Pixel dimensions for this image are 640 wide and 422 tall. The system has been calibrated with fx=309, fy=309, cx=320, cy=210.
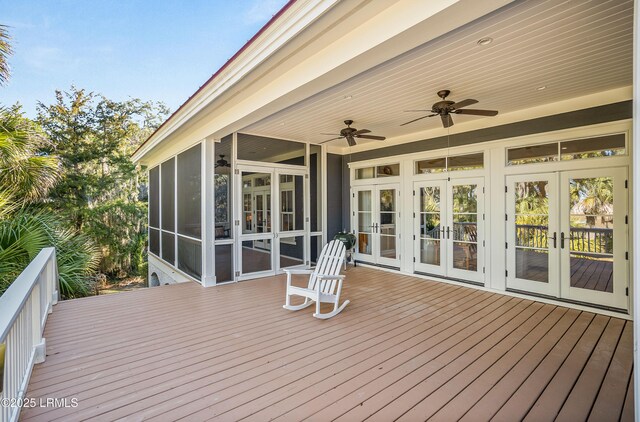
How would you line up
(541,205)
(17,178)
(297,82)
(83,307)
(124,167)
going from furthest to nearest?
(124,167) → (17,178) → (541,205) → (83,307) → (297,82)

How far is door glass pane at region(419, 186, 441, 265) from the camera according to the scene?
571 centimetres

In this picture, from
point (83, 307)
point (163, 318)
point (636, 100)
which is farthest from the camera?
point (83, 307)

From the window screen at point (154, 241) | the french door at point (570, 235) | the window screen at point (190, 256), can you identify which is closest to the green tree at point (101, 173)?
the window screen at point (154, 241)

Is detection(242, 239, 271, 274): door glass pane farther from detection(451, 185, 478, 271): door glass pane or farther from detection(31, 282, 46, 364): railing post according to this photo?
detection(451, 185, 478, 271): door glass pane

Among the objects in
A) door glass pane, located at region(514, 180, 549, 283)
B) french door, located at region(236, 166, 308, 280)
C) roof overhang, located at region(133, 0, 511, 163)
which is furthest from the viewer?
french door, located at region(236, 166, 308, 280)

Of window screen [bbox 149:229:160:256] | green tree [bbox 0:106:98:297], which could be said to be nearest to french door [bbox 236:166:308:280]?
green tree [bbox 0:106:98:297]

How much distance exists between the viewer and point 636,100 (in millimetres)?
1304

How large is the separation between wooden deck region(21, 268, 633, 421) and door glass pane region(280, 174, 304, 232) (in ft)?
7.35

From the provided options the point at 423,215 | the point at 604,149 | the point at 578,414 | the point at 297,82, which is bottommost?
the point at 578,414

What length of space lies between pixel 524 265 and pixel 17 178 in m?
7.96

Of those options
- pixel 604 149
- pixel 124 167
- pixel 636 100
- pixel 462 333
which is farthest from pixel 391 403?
pixel 124 167

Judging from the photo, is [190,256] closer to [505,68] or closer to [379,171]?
[379,171]

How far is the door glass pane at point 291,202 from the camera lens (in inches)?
247

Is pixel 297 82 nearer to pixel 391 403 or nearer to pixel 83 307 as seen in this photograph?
pixel 391 403
